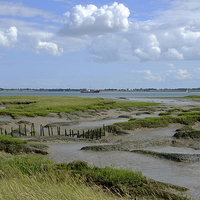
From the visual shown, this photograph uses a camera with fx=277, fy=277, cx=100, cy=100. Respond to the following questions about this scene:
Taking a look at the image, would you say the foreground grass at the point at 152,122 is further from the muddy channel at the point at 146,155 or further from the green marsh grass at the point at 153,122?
the muddy channel at the point at 146,155

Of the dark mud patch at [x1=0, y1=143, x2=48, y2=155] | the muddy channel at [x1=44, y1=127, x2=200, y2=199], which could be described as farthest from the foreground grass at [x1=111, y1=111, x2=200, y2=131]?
the dark mud patch at [x1=0, y1=143, x2=48, y2=155]

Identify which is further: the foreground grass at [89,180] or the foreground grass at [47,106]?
the foreground grass at [47,106]

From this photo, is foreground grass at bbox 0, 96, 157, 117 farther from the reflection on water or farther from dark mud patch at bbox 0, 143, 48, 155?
the reflection on water

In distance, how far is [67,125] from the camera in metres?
42.8

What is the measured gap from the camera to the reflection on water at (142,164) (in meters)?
16.8

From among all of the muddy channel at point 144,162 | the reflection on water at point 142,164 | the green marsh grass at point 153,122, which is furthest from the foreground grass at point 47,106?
the reflection on water at point 142,164

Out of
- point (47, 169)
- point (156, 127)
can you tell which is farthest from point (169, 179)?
point (156, 127)

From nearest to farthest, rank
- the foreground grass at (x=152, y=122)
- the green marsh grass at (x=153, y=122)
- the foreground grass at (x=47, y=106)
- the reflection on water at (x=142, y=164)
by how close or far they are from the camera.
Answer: the reflection on water at (x=142, y=164), the foreground grass at (x=152, y=122), the green marsh grass at (x=153, y=122), the foreground grass at (x=47, y=106)

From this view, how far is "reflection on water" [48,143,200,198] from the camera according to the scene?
16.8 metres

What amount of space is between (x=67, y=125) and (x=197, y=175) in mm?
27371

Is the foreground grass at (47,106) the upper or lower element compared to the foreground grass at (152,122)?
upper

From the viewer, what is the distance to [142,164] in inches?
806

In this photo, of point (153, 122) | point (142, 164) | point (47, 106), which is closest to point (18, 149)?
point (142, 164)

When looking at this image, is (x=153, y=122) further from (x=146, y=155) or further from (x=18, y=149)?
(x=18, y=149)
